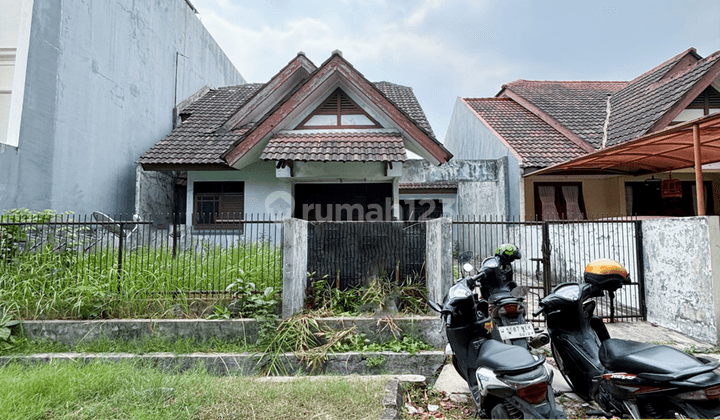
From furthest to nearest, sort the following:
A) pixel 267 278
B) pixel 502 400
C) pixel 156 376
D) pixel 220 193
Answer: pixel 220 193 → pixel 267 278 → pixel 156 376 → pixel 502 400

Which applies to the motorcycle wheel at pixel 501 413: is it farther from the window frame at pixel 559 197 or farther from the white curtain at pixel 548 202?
the window frame at pixel 559 197

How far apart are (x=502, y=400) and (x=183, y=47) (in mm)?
14420

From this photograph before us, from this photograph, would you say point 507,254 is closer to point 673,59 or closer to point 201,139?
point 201,139

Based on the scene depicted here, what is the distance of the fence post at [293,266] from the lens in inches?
186

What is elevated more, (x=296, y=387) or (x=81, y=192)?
(x=81, y=192)

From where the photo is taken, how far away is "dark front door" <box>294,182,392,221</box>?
8734 mm

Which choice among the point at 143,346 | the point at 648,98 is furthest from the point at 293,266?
the point at 648,98

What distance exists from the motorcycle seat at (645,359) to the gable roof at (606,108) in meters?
7.76

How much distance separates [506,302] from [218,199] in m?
7.60

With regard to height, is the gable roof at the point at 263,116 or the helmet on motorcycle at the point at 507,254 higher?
the gable roof at the point at 263,116

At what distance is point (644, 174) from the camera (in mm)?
10164

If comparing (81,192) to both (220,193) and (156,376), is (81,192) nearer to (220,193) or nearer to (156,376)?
(220,193)

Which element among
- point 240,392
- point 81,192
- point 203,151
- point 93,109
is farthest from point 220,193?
point 240,392

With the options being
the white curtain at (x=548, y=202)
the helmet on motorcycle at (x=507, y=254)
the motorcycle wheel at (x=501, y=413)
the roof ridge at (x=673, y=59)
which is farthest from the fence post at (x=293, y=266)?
the roof ridge at (x=673, y=59)
